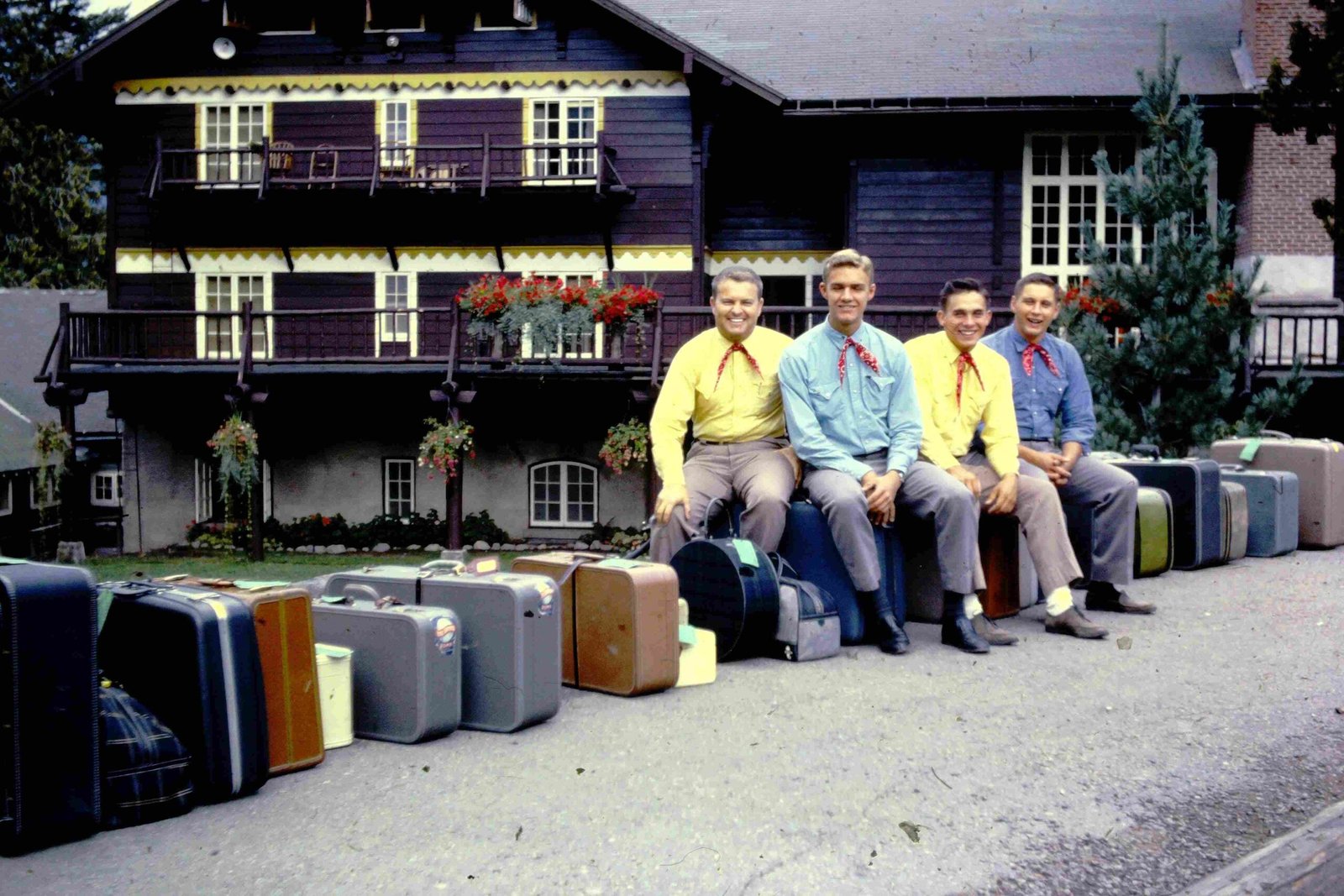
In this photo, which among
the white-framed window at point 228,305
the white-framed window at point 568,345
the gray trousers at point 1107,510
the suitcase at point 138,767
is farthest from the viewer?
the white-framed window at point 228,305

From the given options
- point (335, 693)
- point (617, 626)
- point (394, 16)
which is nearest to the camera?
point (335, 693)

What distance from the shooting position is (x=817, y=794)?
14.9ft

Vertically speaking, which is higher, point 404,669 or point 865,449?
point 865,449

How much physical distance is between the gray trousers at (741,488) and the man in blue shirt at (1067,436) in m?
1.64

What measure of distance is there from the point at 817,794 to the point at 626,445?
15.4 meters

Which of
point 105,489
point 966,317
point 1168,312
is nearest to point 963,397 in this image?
point 966,317

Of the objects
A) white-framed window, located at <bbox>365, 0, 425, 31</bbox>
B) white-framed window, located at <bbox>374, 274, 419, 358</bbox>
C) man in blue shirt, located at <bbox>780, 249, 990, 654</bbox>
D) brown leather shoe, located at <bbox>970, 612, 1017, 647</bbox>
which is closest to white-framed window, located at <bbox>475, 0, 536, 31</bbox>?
white-framed window, located at <bbox>365, 0, 425, 31</bbox>

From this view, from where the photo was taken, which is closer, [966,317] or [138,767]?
[138,767]

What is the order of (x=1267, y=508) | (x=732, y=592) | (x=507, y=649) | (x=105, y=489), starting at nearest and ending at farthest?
(x=507, y=649) → (x=732, y=592) → (x=1267, y=508) → (x=105, y=489)

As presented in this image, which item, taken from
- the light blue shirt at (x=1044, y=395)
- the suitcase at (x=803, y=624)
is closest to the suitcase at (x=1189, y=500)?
the light blue shirt at (x=1044, y=395)

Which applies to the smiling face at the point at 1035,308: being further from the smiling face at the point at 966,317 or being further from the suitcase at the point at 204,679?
the suitcase at the point at 204,679

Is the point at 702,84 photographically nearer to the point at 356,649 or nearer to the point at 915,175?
the point at 915,175

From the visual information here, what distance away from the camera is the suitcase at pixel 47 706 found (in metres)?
3.93

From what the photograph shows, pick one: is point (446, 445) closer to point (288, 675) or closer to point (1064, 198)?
point (1064, 198)
